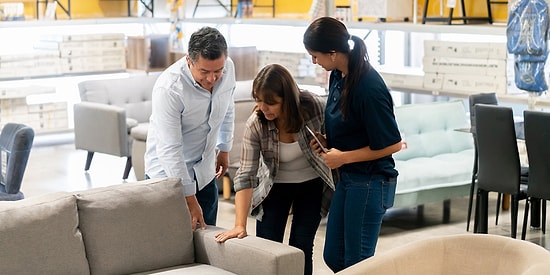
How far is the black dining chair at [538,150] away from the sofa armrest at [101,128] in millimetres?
3844

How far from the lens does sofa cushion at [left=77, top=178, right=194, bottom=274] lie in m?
4.11

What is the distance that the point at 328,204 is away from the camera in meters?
4.25

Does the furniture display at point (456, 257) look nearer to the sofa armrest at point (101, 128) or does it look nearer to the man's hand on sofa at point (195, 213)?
the man's hand on sofa at point (195, 213)

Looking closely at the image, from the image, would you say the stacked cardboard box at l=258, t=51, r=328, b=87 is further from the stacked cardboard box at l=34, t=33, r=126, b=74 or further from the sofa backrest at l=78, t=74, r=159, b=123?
the stacked cardboard box at l=34, t=33, r=126, b=74

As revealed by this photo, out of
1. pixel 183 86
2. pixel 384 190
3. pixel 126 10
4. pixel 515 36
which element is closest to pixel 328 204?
pixel 384 190

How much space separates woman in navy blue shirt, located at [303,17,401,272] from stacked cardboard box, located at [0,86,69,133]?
22.0ft

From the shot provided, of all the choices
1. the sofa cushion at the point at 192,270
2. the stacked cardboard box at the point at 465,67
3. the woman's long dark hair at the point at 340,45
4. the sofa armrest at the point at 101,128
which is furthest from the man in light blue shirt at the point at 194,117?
the sofa armrest at the point at 101,128

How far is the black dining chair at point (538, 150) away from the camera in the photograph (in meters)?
5.88

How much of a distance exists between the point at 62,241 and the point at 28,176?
5345 mm

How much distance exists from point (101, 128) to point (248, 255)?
4.93 metres

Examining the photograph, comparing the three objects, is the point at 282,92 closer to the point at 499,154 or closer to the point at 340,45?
the point at 340,45

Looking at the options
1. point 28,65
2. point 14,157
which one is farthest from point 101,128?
point 14,157

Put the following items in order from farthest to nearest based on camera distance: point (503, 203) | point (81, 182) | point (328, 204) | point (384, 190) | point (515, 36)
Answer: point (81, 182), point (503, 203), point (515, 36), point (328, 204), point (384, 190)

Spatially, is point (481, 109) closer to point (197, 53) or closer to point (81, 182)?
point (197, 53)
